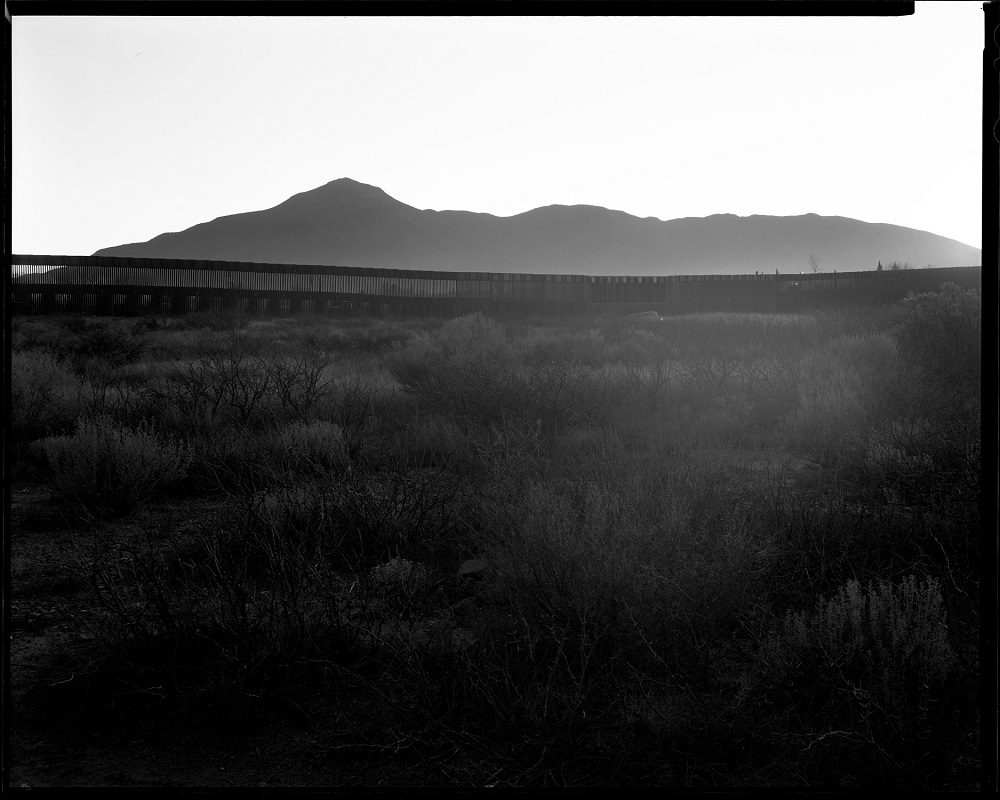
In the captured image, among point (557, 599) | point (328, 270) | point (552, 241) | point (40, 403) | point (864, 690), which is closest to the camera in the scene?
point (864, 690)

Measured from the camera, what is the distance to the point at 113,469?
5.59 meters

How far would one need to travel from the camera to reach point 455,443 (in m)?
6.63

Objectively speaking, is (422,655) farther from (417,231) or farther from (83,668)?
(417,231)

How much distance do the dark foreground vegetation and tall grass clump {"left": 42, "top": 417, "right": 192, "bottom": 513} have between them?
0.02 m

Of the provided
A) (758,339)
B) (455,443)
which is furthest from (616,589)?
(758,339)

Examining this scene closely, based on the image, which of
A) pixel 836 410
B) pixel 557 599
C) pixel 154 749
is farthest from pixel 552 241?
pixel 154 749

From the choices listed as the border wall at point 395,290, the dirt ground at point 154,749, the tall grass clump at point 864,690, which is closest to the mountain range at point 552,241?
the border wall at point 395,290

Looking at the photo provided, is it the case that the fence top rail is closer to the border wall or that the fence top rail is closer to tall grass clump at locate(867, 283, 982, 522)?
the border wall

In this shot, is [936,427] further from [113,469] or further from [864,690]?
[113,469]

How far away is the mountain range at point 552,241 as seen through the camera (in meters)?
154

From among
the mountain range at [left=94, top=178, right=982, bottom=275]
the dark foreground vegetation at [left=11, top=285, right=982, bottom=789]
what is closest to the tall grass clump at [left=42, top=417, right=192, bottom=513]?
the dark foreground vegetation at [left=11, top=285, right=982, bottom=789]

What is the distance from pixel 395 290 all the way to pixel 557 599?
3232cm

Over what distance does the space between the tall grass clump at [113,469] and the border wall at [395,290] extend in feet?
81.3

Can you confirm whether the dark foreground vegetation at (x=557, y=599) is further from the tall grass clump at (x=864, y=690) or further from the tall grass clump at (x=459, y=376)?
the tall grass clump at (x=459, y=376)
